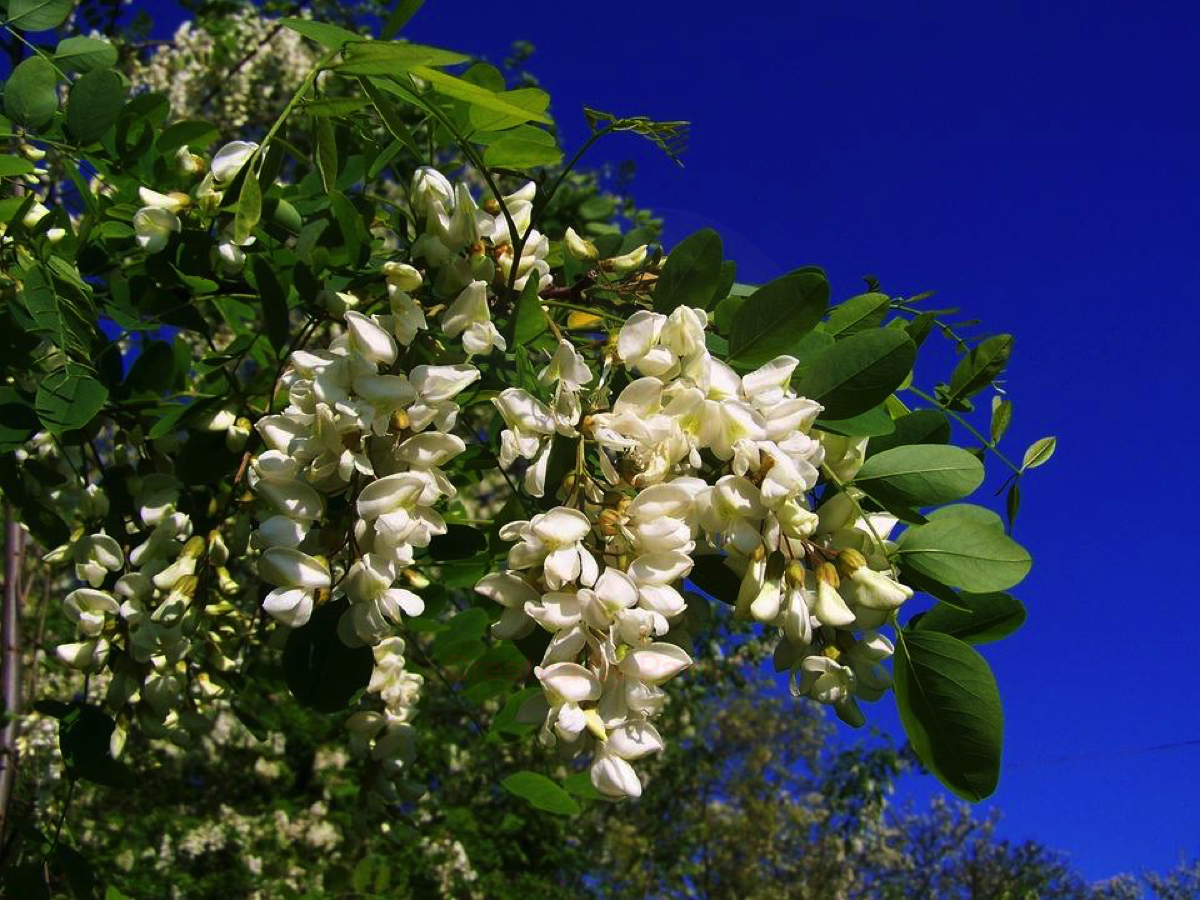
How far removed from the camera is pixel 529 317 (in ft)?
2.83

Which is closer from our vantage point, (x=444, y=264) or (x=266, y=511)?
(x=444, y=264)

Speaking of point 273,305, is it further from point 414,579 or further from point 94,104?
point 94,104

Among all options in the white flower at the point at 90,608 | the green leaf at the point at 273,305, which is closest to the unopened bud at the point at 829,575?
the green leaf at the point at 273,305

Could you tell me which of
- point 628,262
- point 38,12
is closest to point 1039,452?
point 628,262

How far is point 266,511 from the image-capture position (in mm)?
1044

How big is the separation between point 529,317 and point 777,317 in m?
0.20

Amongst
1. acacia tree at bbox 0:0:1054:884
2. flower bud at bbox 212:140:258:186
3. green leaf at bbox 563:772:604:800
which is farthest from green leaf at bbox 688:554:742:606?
green leaf at bbox 563:772:604:800

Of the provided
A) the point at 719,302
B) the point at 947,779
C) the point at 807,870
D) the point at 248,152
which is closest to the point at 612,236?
the point at 719,302

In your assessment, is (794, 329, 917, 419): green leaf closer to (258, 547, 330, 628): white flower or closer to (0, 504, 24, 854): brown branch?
(258, 547, 330, 628): white flower

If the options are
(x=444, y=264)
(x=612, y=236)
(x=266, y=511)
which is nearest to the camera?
(x=444, y=264)

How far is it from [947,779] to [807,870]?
475 inches

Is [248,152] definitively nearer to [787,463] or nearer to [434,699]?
[787,463]

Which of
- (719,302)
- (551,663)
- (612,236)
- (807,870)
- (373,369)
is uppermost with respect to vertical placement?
(807,870)

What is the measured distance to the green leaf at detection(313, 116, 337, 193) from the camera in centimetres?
88
